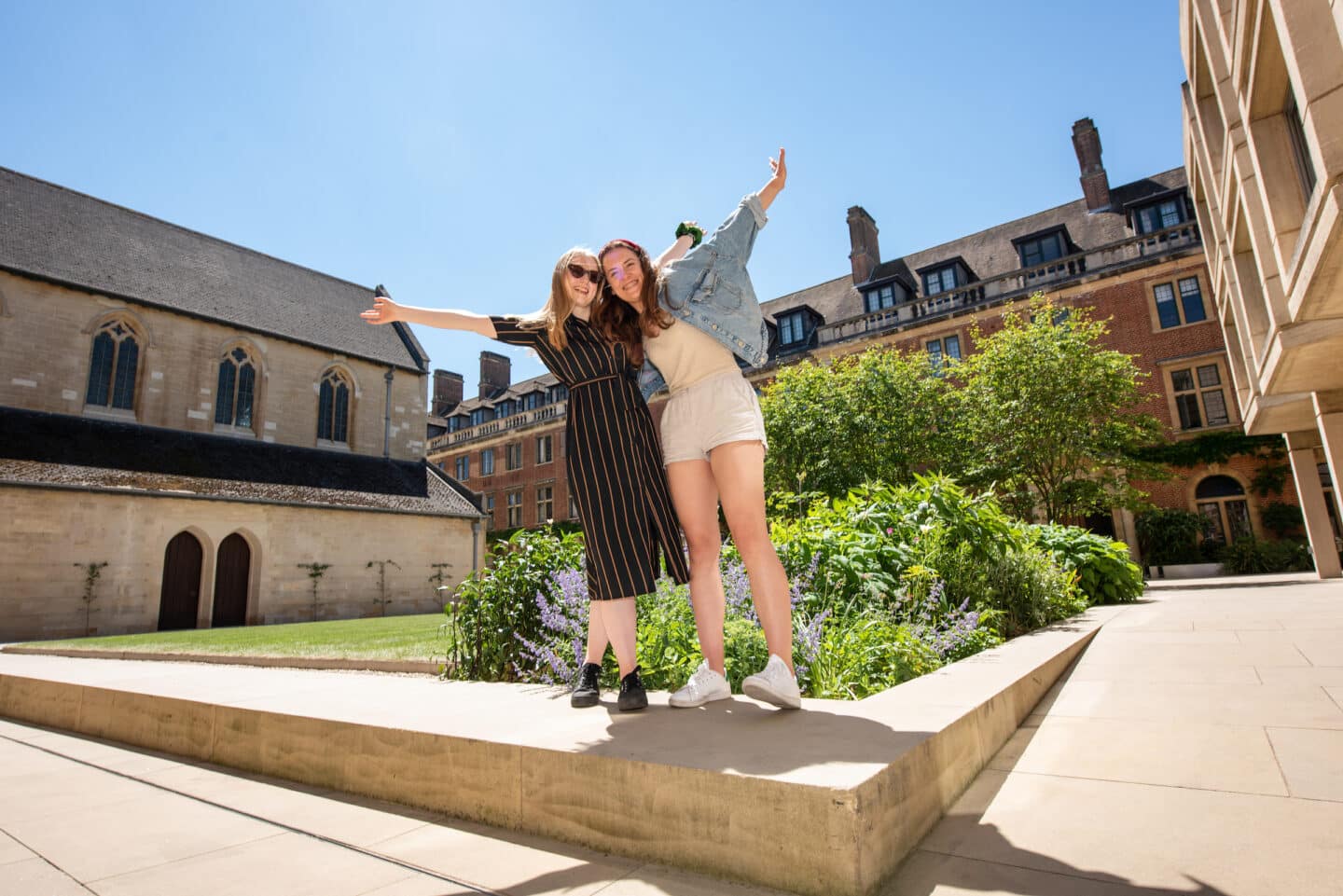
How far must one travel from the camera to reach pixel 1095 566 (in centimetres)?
913

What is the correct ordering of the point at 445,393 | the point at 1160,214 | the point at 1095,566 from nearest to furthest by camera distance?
the point at 1095,566 → the point at 1160,214 → the point at 445,393

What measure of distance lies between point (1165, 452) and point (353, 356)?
2725cm

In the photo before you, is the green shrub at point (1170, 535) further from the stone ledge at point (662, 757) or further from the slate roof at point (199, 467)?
the slate roof at point (199, 467)

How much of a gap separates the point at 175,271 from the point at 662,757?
1063 inches

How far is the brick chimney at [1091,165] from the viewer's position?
23812 millimetres

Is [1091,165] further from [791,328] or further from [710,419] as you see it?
[710,419]

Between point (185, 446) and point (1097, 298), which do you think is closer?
point (185, 446)

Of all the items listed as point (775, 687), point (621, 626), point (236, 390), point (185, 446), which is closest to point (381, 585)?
point (185, 446)

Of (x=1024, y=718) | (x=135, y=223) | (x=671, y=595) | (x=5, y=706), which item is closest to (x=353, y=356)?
(x=135, y=223)

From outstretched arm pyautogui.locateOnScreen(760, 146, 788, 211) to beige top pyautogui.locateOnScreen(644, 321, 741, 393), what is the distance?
0.70m

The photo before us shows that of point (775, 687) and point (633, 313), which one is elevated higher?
point (633, 313)

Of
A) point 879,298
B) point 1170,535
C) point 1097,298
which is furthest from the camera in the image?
point 879,298

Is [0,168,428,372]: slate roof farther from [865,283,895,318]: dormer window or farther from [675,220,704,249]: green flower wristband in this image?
[675,220,704,249]: green flower wristband

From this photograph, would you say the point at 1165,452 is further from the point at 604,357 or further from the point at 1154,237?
the point at 604,357
